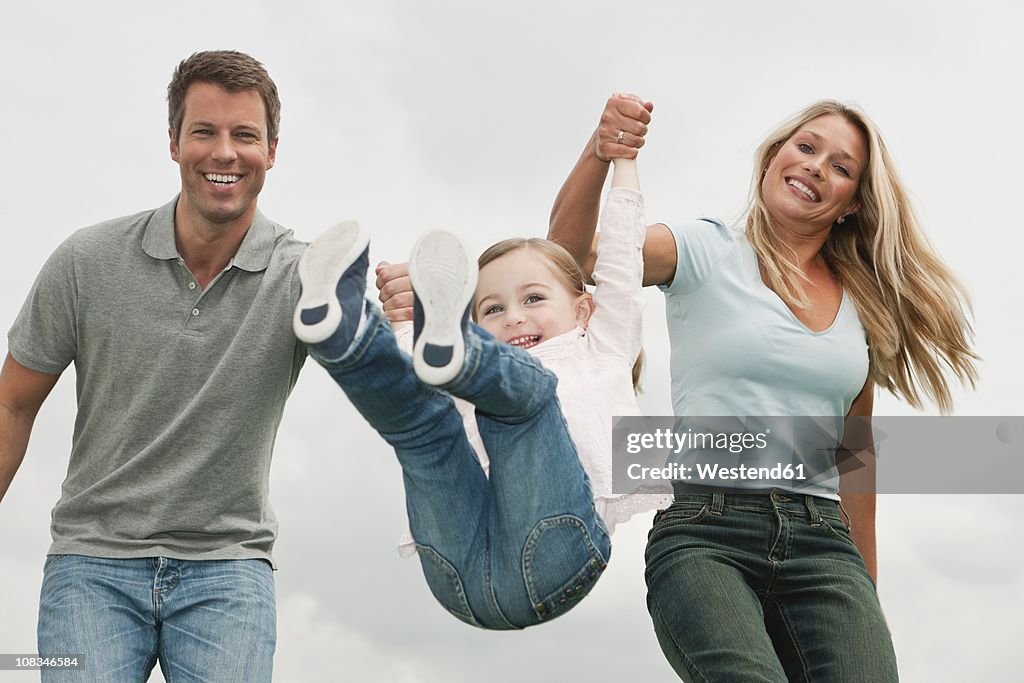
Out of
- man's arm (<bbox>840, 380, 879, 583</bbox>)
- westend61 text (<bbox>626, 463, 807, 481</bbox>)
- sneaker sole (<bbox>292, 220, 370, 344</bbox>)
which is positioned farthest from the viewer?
man's arm (<bbox>840, 380, 879, 583</bbox>)

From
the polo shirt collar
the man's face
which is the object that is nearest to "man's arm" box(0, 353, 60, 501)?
the polo shirt collar

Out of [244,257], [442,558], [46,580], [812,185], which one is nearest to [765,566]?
[442,558]

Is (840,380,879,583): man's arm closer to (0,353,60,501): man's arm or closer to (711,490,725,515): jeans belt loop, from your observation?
(711,490,725,515): jeans belt loop

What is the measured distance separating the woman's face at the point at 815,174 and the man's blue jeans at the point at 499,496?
5.28 ft

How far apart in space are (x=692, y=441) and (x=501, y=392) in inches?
42.9

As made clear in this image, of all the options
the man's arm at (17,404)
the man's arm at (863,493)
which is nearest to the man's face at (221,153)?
the man's arm at (17,404)

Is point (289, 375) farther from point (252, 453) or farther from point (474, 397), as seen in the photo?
point (474, 397)

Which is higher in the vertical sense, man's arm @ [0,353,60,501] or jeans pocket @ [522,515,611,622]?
man's arm @ [0,353,60,501]

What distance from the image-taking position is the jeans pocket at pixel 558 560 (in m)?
3.91

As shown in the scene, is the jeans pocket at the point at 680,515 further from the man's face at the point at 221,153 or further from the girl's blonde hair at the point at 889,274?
the man's face at the point at 221,153

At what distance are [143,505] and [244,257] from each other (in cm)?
95

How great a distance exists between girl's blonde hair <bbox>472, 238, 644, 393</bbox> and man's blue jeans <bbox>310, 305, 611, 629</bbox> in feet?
2.91

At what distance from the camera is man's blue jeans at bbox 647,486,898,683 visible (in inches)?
168

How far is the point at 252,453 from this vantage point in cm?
442
